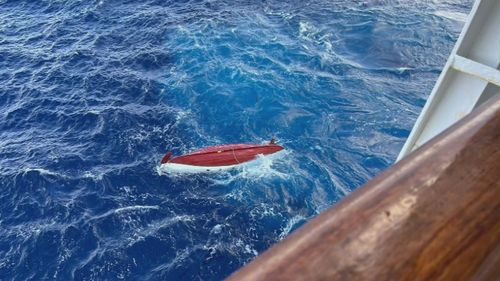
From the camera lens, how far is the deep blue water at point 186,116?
16.7m

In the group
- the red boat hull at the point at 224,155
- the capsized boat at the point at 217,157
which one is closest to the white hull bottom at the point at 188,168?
the capsized boat at the point at 217,157

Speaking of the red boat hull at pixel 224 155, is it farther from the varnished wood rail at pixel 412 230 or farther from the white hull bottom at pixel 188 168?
the varnished wood rail at pixel 412 230

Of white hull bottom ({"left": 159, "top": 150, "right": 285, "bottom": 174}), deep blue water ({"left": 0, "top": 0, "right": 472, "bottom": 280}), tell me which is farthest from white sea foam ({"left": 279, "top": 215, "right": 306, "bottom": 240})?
white hull bottom ({"left": 159, "top": 150, "right": 285, "bottom": 174})

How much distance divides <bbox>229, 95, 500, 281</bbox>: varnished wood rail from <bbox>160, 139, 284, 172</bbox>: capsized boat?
17964 mm

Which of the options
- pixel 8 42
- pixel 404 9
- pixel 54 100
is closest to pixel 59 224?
pixel 54 100

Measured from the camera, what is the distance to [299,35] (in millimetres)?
27078

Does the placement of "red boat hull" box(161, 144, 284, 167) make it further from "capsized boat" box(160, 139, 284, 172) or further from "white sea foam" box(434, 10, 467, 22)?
"white sea foam" box(434, 10, 467, 22)

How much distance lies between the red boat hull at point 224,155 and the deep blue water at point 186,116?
0.58m

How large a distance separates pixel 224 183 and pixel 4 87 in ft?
51.3

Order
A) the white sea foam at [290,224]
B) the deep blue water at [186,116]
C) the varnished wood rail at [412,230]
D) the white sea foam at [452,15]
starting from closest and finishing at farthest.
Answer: the varnished wood rail at [412,230] < the white sea foam at [290,224] < the deep blue water at [186,116] < the white sea foam at [452,15]

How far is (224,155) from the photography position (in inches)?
754

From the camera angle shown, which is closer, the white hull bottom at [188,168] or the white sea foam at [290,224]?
the white sea foam at [290,224]

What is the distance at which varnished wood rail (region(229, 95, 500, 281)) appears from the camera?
34.1 inches

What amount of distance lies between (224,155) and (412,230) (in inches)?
719
